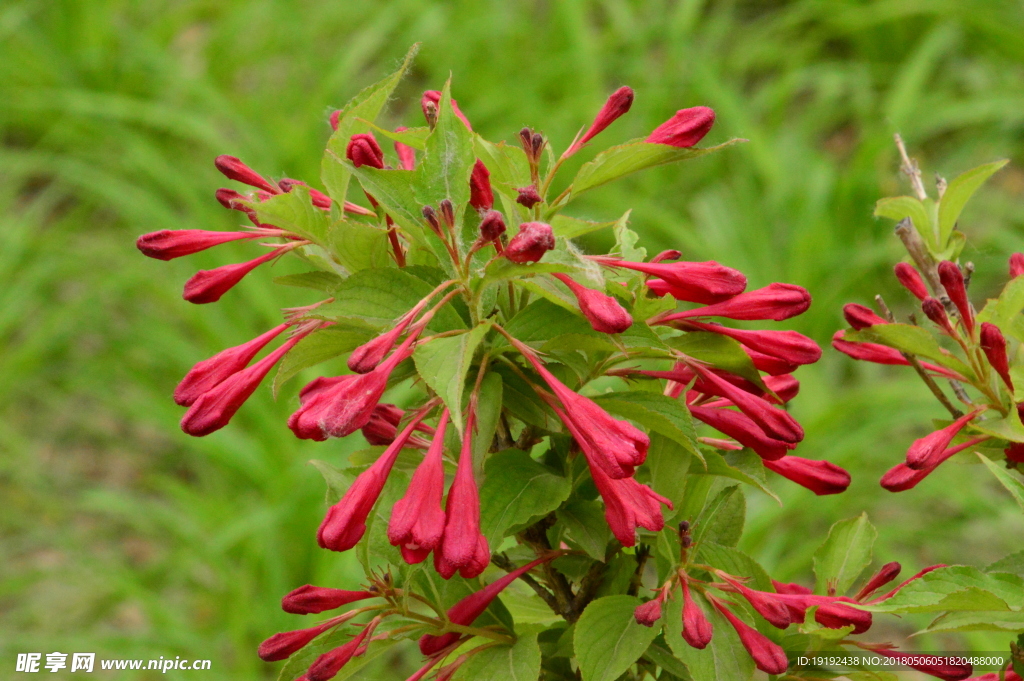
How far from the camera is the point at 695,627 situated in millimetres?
739

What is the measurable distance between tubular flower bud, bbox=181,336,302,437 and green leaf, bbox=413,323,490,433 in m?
0.15

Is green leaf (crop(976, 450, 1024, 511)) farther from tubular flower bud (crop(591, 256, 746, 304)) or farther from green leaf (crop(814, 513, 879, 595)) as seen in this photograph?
tubular flower bud (crop(591, 256, 746, 304))

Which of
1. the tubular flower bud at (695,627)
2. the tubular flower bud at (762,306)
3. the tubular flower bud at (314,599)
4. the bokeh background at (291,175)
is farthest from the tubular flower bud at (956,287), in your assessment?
the bokeh background at (291,175)

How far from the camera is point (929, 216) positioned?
89 cm

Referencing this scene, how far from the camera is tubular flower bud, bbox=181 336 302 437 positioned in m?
0.78

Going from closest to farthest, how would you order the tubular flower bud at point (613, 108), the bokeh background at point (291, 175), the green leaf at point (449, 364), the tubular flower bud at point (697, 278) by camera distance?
the green leaf at point (449, 364) < the tubular flower bud at point (697, 278) < the tubular flower bud at point (613, 108) < the bokeh background at point (291, 175)

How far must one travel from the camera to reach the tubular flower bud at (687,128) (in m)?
0.77

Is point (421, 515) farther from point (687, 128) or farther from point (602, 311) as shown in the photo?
point (687, 128)

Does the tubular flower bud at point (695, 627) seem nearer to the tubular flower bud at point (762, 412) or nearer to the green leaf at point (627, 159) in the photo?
the tubular flower bud at point (762, 412)

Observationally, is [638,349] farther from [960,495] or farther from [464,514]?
[960,495]

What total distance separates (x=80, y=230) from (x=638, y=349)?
317cm

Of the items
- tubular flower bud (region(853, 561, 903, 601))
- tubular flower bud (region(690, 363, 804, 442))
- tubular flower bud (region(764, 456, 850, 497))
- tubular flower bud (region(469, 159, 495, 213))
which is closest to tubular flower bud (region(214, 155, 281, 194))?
tubular flower bud (region(469, 159, 495, 213))

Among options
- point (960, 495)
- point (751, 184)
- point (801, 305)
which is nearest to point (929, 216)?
point (801, 305)

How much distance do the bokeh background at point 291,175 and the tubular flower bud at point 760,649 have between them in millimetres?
1613
